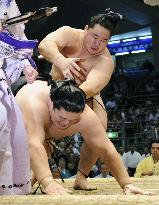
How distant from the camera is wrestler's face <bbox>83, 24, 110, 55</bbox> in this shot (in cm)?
253

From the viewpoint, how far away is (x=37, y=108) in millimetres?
2225

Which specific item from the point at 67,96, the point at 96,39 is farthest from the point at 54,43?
the point at 67,96

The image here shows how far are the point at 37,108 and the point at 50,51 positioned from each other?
0.45 meters

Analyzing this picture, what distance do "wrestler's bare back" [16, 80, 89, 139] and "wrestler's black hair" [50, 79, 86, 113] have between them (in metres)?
0.10

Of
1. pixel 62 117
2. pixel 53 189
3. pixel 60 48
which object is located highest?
pixel 60 48

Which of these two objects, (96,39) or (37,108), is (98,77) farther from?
(37,108)

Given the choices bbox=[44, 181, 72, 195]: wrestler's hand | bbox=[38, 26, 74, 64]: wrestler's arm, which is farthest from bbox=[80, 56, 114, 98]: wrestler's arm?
bbox=[44, 181, 72, 195]: wrestler's hand

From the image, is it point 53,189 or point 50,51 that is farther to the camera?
point 50,51

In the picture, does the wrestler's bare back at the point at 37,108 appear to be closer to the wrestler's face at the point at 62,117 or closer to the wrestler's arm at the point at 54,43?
the wrestler's face at the point at 62,117

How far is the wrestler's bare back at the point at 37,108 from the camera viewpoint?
2211 mm

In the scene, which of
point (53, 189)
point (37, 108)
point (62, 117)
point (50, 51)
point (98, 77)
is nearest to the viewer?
point (53, 189)

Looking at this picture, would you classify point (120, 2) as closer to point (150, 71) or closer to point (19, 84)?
point (150, 71)

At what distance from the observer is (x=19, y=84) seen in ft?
8.35

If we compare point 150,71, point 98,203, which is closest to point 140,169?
point 98,203
